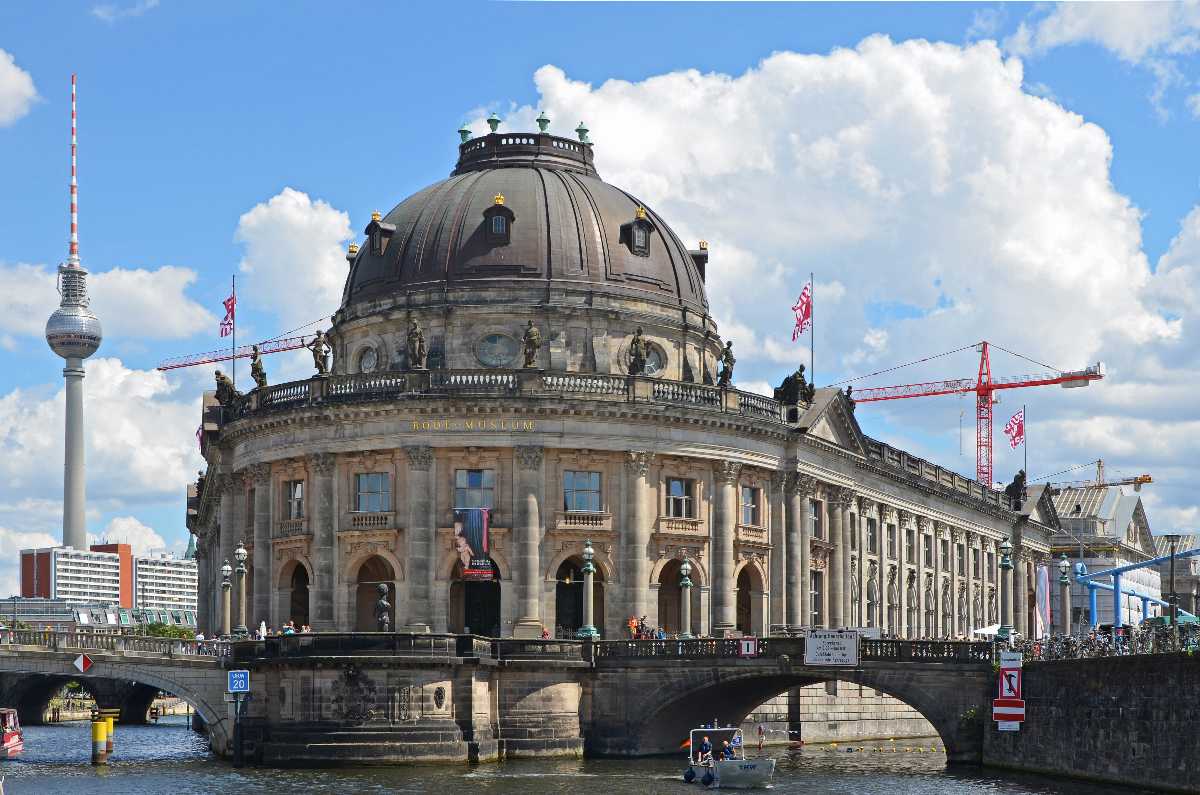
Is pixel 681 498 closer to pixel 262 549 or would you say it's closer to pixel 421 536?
pixel 421 536

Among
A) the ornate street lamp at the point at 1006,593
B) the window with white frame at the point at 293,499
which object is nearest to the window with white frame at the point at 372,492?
the window with white frame at the point at 293,499

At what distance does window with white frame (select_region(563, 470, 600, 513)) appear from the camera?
9381cm

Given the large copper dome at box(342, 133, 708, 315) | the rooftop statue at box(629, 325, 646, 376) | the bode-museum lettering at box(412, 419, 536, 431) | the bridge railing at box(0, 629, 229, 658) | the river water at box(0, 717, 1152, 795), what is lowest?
the river water at box(0, 717, 1152, 795)

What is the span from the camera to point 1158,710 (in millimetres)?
63344

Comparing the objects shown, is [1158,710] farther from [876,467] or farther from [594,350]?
[876,467]

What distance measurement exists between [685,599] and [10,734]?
103 ft

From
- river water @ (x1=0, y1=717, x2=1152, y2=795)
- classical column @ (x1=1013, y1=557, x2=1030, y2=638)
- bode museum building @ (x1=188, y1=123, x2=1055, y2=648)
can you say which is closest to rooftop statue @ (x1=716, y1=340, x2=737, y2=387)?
bode museum building @ (x1=188, y1=123, x2=1055, y2=648)

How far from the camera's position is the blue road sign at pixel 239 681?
7875 centimetres

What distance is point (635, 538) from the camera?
309 feet

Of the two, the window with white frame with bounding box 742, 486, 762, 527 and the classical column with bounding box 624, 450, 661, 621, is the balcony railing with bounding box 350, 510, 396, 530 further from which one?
the window with white frame with bounding box 742, 486, 762, 527

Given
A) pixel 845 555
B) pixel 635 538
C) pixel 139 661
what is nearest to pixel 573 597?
pixel 635 538

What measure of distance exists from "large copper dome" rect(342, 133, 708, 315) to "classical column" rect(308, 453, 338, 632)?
12.8 m

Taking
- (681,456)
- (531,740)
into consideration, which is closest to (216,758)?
(531,740)

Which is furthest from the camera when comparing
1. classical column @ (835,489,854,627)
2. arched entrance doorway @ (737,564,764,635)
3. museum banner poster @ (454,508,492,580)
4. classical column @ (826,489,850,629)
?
classical column @ (835,489,854,627)
